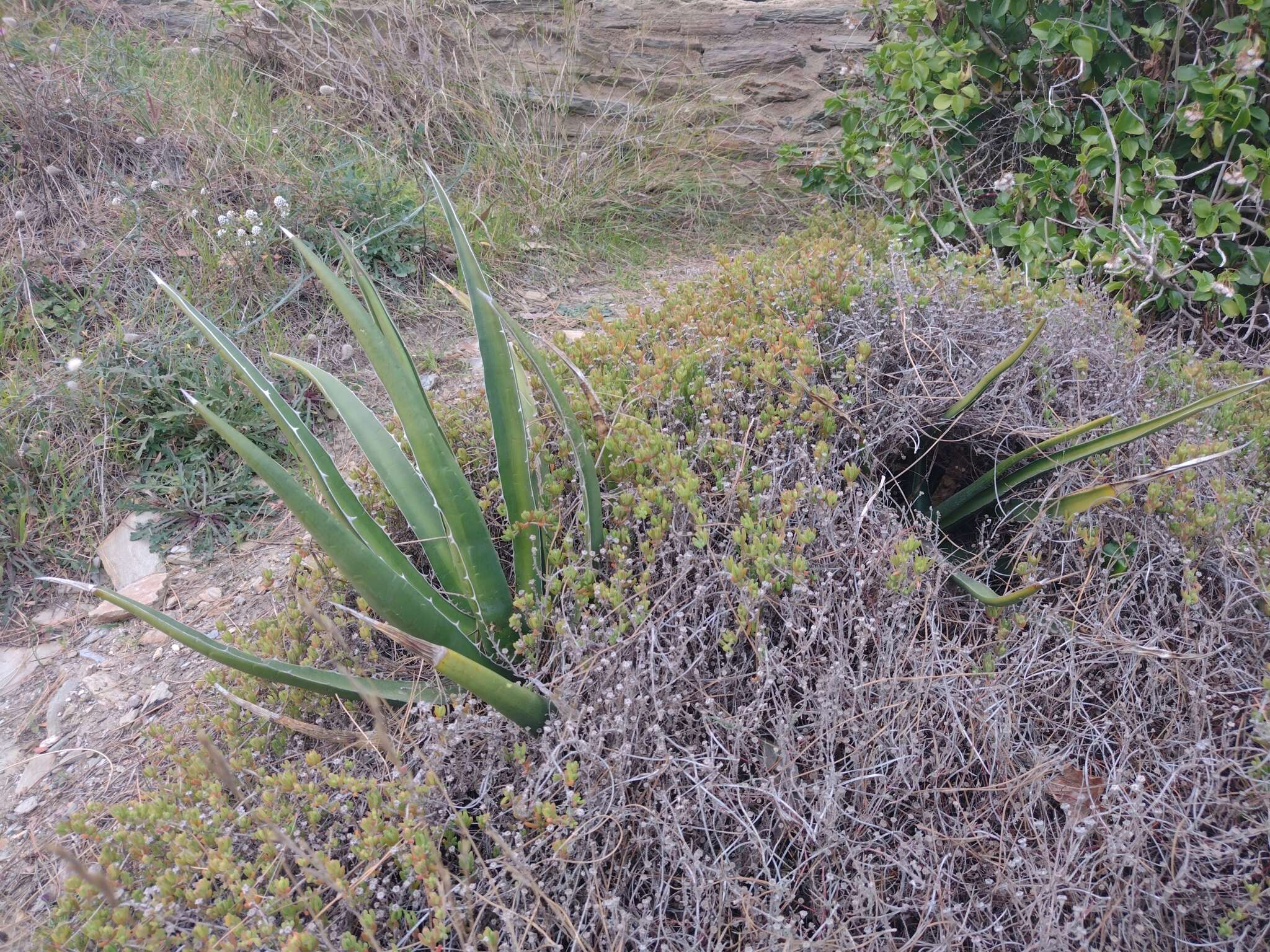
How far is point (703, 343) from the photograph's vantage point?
2.38 metres

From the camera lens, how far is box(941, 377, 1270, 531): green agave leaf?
170 cm

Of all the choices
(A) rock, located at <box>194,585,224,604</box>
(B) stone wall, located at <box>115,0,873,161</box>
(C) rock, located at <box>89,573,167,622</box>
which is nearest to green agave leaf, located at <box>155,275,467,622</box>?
(A) rock, located at <box>194,585,224,604</box>

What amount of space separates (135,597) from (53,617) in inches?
11.2

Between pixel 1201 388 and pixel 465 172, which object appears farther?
pixel 465 172

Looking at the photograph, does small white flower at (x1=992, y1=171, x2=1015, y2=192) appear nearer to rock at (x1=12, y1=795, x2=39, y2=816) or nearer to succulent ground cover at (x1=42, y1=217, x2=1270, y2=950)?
succulent ground cover at (x1=42, y1=217, x2=1270, y2=950)

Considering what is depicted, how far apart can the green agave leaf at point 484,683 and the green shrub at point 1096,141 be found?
2.32 m

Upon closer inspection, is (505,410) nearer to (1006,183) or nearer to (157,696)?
(157,696)

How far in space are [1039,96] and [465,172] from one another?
260cm

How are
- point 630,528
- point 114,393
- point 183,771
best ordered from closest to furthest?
point 183,771, point 630,528, point 114,393

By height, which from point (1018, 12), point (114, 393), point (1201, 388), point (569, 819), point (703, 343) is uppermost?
point (1018, 12)

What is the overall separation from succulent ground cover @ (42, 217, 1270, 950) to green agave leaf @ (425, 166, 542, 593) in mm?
74

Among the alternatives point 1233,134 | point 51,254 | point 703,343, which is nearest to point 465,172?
A: point 51,254

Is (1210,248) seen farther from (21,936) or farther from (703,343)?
Result: (21,936)

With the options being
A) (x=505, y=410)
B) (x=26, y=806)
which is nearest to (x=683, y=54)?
(x=505, y=410)
